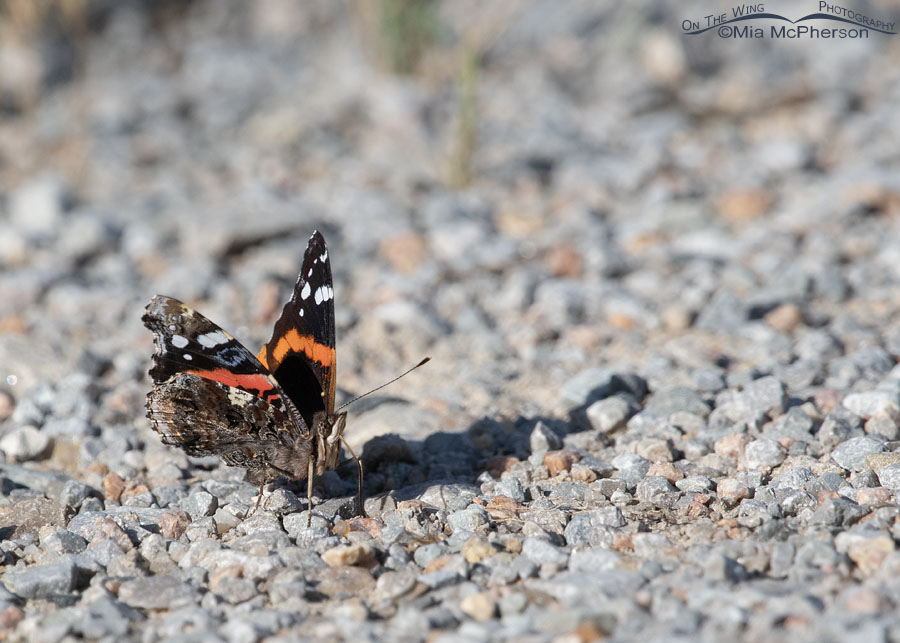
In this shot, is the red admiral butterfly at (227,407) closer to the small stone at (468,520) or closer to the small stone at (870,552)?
the small stone at (468,520)

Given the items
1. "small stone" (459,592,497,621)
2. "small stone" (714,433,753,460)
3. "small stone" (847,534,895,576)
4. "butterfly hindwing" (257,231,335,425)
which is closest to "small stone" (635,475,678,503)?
"small stone" (714,433,753,460)

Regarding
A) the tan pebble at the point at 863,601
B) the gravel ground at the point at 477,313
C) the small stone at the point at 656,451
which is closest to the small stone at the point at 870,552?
the gravel ground at the point at 477,313

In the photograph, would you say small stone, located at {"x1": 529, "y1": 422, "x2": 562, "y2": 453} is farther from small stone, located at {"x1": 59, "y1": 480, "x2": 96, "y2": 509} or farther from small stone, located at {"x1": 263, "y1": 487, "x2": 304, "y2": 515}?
small stone, located at {"x1": 59, "y1": 480, "x2": 96, "y2": 509}

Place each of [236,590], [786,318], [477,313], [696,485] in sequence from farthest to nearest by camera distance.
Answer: [477,313] < [786,318] < [696,485] < [236,590]

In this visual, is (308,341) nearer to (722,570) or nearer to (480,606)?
(480,606)

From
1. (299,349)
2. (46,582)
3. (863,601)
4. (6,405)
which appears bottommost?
(863,601)

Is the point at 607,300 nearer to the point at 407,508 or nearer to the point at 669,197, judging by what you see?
the point at 669,197

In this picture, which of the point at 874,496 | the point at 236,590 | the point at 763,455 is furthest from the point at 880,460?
the point at 236,590
